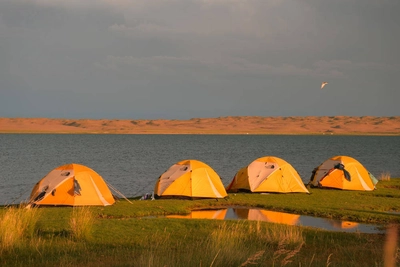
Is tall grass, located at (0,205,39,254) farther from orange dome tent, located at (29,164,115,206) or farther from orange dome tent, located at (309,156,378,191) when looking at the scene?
orange dome tent, located at (309,156,378,191)

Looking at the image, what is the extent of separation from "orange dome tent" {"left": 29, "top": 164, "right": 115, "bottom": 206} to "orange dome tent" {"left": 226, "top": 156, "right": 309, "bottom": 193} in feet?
25.8

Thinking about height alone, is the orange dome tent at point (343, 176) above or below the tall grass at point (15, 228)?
above

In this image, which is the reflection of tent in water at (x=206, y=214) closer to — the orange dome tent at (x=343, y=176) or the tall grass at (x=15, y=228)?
the tall grass at (x=15, y=228)

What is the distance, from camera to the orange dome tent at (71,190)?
71.6ft

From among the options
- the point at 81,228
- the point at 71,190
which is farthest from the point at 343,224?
the point at 71,190

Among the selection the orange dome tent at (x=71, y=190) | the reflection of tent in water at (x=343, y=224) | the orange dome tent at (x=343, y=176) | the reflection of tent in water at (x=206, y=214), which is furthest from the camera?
the orange dome tent at (x=343, y=176)

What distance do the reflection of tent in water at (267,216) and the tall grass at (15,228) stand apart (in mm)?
8268

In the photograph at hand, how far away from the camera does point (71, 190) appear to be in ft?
71.9

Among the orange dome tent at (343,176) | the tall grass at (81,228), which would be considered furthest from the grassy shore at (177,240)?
the orange dome tent at (343,176)

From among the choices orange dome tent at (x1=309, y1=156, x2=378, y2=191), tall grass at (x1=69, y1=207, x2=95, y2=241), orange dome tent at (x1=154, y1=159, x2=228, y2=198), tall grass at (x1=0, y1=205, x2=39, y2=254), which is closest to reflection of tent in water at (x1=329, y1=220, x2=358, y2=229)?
orange dome tent at (x1=154, y1=159, x2=228, y2=198)

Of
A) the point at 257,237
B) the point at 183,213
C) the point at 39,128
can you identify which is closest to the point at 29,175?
the point at 183,213

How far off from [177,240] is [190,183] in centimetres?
1048

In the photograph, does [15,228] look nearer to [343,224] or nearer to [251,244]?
[251,244]

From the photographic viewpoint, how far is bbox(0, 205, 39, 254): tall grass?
1301cm
